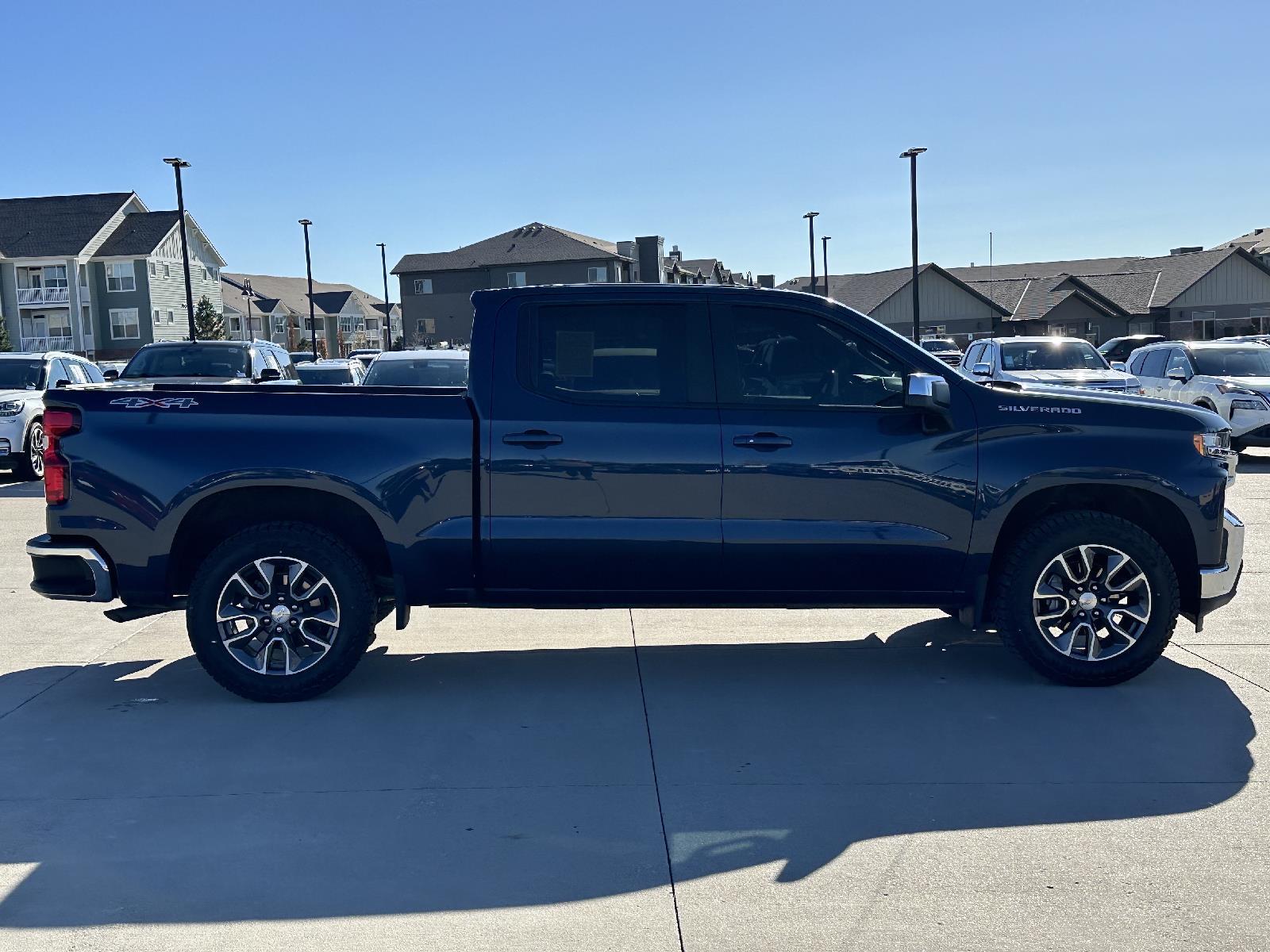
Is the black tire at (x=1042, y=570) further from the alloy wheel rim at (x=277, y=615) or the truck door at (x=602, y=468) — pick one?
the alloy wheel rim at (x=277, y=615)

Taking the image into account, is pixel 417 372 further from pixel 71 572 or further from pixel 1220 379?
pixel 1220 379

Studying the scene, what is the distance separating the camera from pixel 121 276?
206ft

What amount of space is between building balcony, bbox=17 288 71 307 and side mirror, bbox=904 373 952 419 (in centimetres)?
6376

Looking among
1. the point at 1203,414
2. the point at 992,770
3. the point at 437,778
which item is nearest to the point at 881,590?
the point at 992,770

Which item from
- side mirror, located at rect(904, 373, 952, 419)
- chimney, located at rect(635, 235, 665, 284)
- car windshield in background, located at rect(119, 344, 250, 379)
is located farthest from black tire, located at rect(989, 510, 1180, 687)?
chimney, located at rect(635, 235, 665, 284)

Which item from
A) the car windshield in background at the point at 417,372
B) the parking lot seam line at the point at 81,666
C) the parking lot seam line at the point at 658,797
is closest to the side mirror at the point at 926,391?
the parking lot seam line at the point at 658,797

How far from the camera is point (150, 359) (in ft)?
55.0

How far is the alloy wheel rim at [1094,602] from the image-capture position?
5.88 metres

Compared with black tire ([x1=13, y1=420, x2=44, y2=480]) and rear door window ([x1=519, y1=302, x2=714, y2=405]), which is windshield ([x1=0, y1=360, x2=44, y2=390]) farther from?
rear door window ([x1=519, y1=302, x2=714, y2=405])

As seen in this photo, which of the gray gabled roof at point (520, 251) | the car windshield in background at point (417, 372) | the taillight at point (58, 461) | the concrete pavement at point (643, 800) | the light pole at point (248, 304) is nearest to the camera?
the concrete pavement at point (643, 800)

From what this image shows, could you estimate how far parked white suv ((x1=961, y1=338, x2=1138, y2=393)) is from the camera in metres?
17.9

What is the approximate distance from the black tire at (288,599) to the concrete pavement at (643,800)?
0.13 metres

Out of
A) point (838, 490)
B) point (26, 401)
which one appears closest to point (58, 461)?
point (838, 490)

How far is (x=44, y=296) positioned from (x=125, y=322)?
4.16 m
